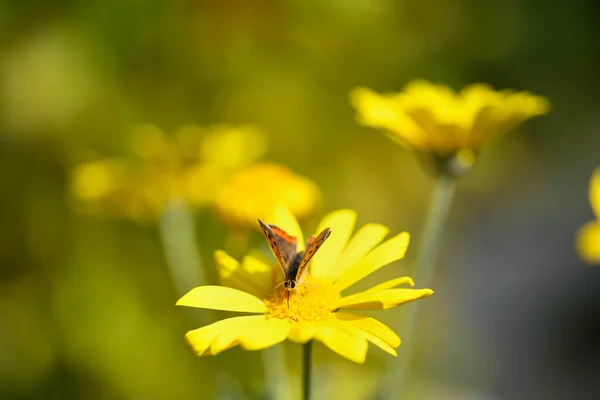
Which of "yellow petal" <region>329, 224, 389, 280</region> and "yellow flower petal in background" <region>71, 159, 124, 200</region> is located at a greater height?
"yellow flower petal in background" <region>71, 159, 124, 200</region>

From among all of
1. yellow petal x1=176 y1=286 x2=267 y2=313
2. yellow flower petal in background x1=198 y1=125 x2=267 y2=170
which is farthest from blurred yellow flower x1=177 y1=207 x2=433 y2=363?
yellow flower petal in background x1=198 y1=125 x2=267 y2=170

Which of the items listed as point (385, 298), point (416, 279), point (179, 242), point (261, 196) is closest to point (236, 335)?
point (385, 298)

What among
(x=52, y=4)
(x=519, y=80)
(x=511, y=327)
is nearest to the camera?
(x=52, y=4)

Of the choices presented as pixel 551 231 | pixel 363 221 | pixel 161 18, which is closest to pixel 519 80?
pixel 551 231

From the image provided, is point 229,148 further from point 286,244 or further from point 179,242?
point 286,244

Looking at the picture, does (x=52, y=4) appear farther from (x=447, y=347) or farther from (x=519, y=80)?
(x=519, y=80)

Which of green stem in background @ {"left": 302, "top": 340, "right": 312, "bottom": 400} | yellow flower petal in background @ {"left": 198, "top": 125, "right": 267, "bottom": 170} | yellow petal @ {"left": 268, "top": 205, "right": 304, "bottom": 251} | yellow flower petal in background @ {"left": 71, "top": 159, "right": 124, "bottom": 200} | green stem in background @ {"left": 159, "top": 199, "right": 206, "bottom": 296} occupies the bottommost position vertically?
green stem in background @ {"left": 302, "top": 340, "right": 312, "bottom": 400}

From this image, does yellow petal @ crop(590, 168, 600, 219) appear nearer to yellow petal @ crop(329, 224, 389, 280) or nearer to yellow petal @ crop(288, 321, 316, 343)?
yellow petal @ crop(329, 224, 389, 280)
